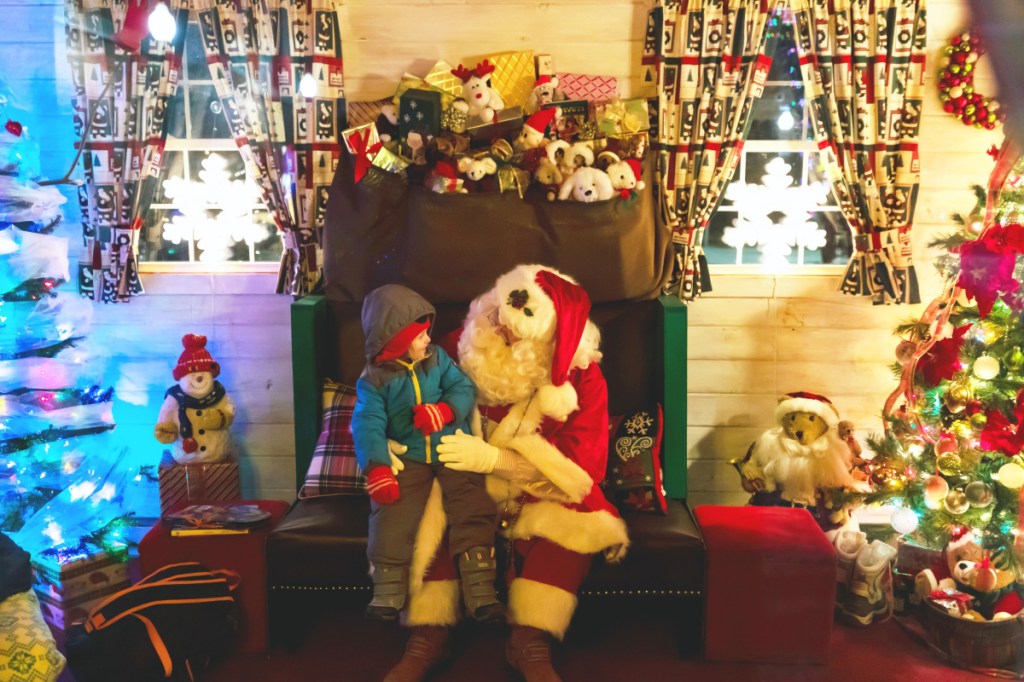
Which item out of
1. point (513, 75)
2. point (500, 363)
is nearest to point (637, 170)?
point (513, 75)

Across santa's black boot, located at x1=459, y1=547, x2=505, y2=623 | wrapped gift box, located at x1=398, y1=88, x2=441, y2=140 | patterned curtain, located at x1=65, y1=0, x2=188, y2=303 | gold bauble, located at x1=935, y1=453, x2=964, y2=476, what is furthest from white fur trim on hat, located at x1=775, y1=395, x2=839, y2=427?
patterned curtain, located at x1=65, y1=0, x2=188, y2=303

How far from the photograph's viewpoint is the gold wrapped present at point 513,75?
3.29 metres

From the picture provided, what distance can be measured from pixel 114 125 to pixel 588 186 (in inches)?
72.0

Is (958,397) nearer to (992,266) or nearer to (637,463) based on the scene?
(992,266)

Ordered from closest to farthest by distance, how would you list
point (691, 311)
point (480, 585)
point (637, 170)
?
point (480, 585) → point (637, 170) → point (691, 311)

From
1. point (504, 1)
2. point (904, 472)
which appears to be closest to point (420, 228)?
point (504, 1)

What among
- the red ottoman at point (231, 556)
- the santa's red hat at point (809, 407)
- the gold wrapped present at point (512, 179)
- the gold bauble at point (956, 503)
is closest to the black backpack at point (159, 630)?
the red ottoman at point (231, 556)

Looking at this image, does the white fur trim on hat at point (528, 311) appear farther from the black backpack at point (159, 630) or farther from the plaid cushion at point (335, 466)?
the black backpack at point (159, 630)

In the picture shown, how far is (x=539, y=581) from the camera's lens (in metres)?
2.46

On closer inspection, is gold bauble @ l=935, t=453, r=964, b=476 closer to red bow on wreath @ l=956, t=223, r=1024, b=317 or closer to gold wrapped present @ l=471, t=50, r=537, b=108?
red bow on wreath @ l=956, t=223, r=1024, b=317

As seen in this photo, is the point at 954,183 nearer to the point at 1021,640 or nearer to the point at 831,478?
the point at 831,478

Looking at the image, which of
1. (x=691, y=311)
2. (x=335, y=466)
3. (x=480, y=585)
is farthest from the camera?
(x=691, y=311)

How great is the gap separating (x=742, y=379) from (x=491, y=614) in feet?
5.30

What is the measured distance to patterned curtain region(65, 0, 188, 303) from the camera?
129 inches
